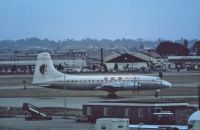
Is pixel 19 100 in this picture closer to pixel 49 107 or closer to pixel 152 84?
pixel 49 107

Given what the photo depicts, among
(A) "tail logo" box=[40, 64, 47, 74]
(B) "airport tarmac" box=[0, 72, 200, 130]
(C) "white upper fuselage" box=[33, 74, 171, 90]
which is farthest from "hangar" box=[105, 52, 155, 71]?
(C) "white upper fuselage" box=[33, 74, 171, 90]

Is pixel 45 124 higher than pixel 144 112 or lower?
lower

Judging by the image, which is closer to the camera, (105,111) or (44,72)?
(105,111)

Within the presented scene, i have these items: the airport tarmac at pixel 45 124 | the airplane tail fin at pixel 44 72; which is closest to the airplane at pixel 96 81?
the airplane tail fin at pixel 44 72

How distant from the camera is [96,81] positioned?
80.4 m

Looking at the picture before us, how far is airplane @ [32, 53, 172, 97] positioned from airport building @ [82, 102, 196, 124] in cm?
2498

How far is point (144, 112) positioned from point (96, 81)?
30.6 m

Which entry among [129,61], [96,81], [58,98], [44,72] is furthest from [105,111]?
[129,61]

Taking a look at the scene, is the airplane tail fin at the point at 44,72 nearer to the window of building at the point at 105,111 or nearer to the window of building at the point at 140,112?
the window of building at the point at 105,111

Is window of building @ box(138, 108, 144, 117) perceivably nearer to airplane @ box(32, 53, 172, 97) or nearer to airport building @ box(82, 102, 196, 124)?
airport building @ box(82, 102, 196, 124)

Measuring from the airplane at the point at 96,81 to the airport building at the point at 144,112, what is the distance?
24980mm

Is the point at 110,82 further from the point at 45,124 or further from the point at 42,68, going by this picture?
the point at 45,124

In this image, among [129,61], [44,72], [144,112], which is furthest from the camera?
[129,61]

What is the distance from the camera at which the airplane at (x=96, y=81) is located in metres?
78.6
